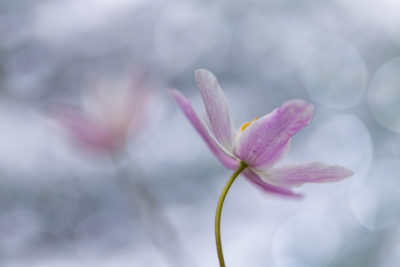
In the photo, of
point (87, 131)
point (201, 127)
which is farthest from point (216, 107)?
point (87, 131)

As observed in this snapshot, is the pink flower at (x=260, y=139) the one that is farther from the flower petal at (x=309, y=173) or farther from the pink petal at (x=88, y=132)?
the pink petal at (x=88, y=132)

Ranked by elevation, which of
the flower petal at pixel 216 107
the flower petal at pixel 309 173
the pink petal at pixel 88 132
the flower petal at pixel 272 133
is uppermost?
the pink petal at pixel 88 132

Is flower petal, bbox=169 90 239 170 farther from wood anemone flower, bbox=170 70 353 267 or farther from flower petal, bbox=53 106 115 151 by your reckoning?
flower petal, bbox=53 106 115 151

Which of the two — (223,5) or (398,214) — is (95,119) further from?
(223,5)

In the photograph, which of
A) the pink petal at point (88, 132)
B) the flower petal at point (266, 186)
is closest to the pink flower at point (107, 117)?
the pink petal at point (88, 132)

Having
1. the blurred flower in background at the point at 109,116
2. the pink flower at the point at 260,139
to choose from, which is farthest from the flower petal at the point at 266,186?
the blurred flower in background at the point at 109,116

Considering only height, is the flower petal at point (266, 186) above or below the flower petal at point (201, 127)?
below

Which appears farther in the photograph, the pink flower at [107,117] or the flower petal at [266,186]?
the pink flower at [107,117]

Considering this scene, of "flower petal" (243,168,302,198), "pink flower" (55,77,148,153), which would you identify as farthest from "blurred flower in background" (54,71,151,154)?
"flower petal" (243,168,302,198)
